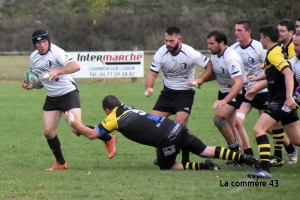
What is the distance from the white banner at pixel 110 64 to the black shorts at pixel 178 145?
1986 centimetres

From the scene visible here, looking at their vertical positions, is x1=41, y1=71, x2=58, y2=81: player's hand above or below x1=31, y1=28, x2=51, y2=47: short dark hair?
below

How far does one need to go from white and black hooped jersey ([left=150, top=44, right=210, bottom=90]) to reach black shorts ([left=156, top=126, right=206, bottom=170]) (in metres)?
1.18

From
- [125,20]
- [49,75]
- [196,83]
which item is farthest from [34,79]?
[125,20]

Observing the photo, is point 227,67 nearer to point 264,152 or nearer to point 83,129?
point 264,152

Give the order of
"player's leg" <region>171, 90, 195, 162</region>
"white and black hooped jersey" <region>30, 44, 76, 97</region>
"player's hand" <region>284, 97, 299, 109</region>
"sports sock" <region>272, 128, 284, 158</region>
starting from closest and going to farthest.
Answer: "player's hand" <region>284, 97, 299, 109</region> → "white and black hooped jersey" <region>30, 44, 76, 97</region> → "sports sock" <region>272, 128, 284, 158</region> → "player's leg" <region>171, 90, 195, 162</region>

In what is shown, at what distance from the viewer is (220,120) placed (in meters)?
10.1

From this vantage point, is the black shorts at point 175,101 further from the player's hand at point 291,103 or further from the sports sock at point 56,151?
the player's hand at point 291,103

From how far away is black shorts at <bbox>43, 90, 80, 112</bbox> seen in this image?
9961 mm

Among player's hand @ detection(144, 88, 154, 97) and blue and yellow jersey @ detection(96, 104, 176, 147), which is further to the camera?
player's hand @ detection(144, 88, 154, 97)

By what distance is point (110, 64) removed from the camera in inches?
1160

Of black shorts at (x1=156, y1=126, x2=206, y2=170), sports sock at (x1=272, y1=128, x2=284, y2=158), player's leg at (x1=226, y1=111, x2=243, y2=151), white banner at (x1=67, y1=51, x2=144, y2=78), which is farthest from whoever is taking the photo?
white banner at (x1=67, y1=51, x2=144, y2=78)

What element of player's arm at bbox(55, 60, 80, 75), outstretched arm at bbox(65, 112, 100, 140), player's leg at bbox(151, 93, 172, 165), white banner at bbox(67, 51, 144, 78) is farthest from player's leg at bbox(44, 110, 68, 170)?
white banner at bbox(67, 51, 144, 78)

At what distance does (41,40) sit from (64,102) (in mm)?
957

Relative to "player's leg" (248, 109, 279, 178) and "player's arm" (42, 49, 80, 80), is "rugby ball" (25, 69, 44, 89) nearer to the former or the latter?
"player's arm" (42, 49, 80, 80)
